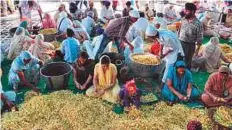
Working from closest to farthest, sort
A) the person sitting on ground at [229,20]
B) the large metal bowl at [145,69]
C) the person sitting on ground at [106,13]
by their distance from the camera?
the large metal bowl at [145,69]
the person sitting on ground at [229,20]
the person sitting on ground at [106,13]

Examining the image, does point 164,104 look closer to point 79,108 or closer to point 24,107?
point 79,108

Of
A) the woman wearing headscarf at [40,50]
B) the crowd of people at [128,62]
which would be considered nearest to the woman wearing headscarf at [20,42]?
the crowd of people at [128,62]

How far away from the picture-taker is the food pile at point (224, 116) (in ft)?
18.4

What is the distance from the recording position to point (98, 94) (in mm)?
6930

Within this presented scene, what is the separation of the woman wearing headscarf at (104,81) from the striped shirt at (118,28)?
4.85ft

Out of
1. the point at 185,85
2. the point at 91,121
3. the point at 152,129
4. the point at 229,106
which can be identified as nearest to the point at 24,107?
the point at 91,121

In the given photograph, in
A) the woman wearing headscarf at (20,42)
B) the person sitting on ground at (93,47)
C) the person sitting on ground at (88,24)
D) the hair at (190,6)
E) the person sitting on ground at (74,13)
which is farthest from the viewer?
the person sitting on ground at (74,13)

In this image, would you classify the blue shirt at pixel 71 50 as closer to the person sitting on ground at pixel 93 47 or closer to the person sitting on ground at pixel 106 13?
the person sitting on ground at pixel 93 47

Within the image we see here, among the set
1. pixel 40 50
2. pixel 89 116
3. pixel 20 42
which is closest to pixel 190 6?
pixel 89 116

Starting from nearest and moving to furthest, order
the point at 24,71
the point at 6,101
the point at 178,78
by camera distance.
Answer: the point at 6,101 < the point at 178,78 < the point at 24,71

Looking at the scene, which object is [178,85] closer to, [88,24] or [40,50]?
[40,50]

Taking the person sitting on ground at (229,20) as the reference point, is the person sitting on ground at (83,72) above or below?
below

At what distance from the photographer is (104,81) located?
276 inches

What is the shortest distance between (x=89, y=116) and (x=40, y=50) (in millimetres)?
3212
